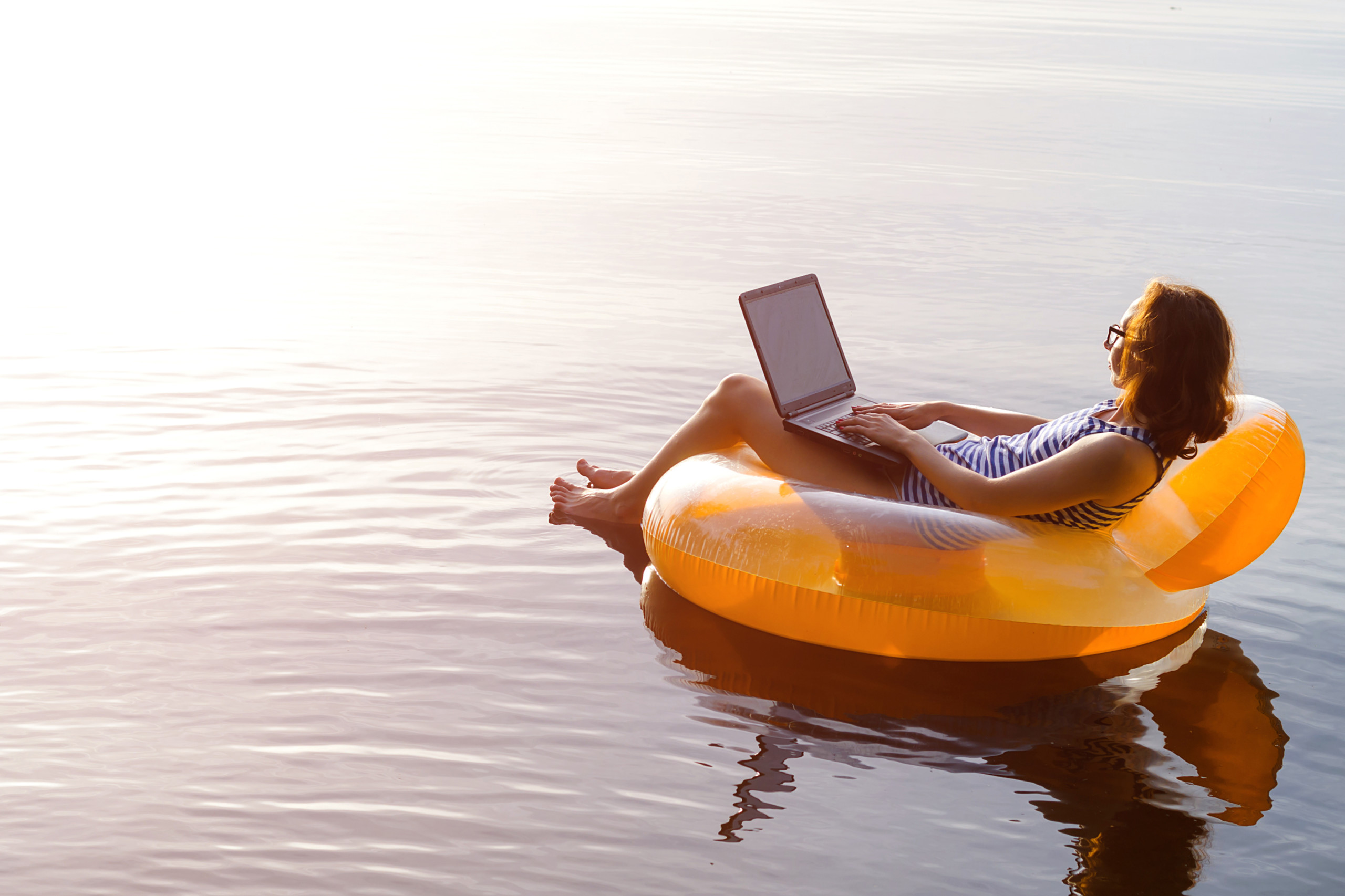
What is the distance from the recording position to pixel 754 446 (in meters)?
4.22

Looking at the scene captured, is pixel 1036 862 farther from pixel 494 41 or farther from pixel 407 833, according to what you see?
pixel 494 41

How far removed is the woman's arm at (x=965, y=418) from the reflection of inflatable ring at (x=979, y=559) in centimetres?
47

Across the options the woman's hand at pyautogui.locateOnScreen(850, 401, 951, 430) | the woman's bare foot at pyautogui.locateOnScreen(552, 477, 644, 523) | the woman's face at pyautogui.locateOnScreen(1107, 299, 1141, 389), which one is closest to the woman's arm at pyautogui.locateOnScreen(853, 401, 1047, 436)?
the woman's hand at pyautogui.locateOnScreen(850, 401, 951, 430)

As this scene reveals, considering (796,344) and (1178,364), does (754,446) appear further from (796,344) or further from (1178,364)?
(1178,364)

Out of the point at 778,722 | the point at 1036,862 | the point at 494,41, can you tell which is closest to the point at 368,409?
the point at 778,722

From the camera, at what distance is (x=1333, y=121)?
52.0 ft

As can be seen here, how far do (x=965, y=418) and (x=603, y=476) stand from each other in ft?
4.65

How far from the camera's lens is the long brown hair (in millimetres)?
3338

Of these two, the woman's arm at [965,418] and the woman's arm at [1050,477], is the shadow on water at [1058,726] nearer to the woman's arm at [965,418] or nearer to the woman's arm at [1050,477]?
the woman's arm at [1050,477]

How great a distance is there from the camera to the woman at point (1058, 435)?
337 cm

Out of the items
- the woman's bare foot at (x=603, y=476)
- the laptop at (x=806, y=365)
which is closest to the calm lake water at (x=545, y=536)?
the woman's bare foot at (x=603, y=476)

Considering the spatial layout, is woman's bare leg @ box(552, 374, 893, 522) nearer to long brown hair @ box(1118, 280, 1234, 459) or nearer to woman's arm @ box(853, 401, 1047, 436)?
woman's arm @ box(853, 401, 1047, 436)

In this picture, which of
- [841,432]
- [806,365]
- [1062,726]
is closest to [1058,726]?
[1062,726]

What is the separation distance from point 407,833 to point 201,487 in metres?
2.37
